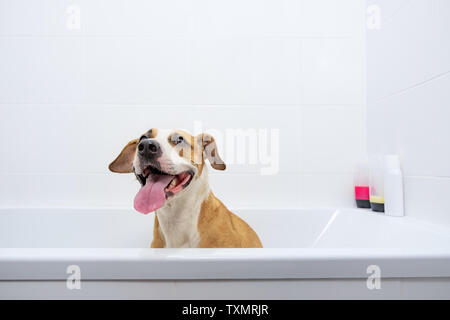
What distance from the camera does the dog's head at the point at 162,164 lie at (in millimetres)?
603

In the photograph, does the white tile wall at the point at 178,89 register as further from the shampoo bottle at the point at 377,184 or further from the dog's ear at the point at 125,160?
the dog's ear at the point at 125,160

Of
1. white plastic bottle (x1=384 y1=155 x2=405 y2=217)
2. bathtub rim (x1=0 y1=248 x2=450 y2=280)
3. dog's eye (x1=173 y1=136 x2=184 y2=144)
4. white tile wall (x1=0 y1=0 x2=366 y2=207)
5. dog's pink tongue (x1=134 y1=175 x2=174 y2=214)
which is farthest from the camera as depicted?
white tile wall (x1=0 y1=0 x2=366 y2=207)

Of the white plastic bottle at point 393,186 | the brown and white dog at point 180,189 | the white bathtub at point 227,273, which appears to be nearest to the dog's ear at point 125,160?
the brown and white dog at point 180,189

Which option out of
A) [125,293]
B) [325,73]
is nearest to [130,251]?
[125,293]

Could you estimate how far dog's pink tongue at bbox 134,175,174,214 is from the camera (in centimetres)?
59

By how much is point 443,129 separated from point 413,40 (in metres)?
0.34

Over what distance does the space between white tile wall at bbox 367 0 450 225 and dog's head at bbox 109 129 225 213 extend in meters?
0.70

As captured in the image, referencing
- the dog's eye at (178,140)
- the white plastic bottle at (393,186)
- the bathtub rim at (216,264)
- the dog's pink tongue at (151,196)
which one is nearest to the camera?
the bathtub rim at (216,264)

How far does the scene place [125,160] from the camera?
0.73 metres

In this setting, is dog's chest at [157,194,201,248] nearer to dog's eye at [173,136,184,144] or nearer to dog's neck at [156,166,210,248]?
dog's neck at [156,166,210,248]

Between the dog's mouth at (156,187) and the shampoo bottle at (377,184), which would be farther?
the shampoo bottle at (377,184)

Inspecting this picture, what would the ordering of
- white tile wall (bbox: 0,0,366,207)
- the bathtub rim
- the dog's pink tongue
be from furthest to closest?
white tile wall (bbox: 0,0,366,207), the dog's pink tongue, the bathtub rim

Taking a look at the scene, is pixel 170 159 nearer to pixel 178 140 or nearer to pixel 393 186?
pixel 178 140

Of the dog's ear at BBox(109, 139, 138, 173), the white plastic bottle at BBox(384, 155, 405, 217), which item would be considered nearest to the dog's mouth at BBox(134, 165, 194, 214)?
the dog's ear at BBox(109, 139, 138, 173)
